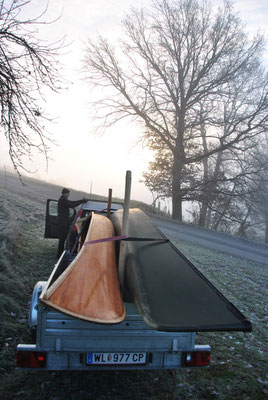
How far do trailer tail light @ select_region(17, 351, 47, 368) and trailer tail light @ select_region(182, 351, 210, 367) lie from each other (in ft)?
4.78

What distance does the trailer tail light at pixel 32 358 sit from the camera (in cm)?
328

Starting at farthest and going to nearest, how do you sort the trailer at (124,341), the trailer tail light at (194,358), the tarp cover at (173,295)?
the trailer tail light at (194,358), the trailer at (124,341), the tarp cover at (173,295)

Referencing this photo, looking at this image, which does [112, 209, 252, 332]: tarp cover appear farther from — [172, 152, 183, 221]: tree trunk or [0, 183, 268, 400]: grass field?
[172, 152, 183, 221]: tree trunk

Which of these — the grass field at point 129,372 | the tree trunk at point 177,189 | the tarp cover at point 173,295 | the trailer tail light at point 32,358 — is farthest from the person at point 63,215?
the tree trunk at point 177,189

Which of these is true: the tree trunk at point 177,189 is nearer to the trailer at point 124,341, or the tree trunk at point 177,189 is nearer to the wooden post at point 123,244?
the wooden post at point 123,244

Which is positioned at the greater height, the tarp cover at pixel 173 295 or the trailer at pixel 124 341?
the tarp cover at pixel 173 295

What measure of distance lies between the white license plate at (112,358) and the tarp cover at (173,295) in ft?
2.06

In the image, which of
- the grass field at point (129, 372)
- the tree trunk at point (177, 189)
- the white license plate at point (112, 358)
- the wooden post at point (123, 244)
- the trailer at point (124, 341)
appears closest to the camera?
the trailer at point (124, 341)

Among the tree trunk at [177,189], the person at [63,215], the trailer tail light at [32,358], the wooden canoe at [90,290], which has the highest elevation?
the tree trunk at [177,189]

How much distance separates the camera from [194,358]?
3.56 m

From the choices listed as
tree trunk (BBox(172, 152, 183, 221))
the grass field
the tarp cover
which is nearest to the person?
the grass field

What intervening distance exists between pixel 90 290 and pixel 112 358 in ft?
2.61

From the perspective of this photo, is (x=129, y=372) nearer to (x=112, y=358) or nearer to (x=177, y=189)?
(x=112, y=358)

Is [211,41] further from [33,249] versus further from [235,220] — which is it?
[33,249]
